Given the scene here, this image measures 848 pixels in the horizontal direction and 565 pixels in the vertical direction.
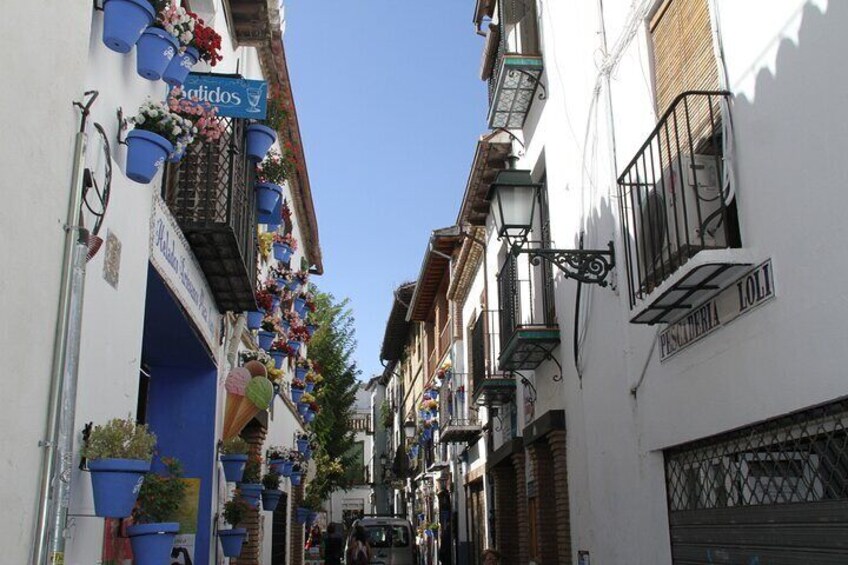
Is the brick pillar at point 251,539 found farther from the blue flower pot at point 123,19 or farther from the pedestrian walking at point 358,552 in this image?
the blue flower pot at point 123,19

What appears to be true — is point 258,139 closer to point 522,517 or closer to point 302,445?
point 522,517

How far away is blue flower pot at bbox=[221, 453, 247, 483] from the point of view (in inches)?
407

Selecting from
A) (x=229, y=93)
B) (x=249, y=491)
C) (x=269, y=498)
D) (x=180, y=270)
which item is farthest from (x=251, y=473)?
(x=229, y=93)

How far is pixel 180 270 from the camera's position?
26.5 feet

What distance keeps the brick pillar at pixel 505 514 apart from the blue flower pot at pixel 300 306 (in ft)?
17.7

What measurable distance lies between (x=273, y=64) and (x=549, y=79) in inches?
202

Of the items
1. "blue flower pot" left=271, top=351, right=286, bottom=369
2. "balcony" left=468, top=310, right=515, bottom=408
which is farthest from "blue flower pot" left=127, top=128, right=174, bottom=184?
"blue flower pot" left=271, top=351, right=286, bottom=369

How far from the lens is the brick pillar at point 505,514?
46.6 ft

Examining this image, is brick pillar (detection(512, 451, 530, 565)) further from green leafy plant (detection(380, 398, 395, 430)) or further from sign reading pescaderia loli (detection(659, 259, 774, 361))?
green leafy plant (detection(380, 398, 395, 430))

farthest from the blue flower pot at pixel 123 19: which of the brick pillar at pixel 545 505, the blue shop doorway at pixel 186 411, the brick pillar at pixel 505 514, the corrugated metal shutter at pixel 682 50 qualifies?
the brick pillar at pixel 505 514

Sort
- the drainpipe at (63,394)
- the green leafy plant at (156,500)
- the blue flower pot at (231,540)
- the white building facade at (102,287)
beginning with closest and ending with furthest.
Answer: the white building facade at (102,287) → the drainpipe at (63,394) → the green leafy plant at (156,500) → the blue flower pot at (231,540)

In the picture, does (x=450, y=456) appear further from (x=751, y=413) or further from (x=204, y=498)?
(x=751, y=413)

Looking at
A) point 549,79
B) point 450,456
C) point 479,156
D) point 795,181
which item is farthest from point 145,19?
point 450,456

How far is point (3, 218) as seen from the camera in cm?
386
